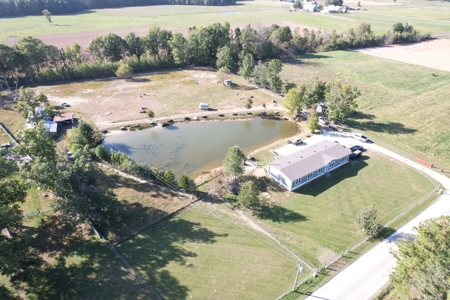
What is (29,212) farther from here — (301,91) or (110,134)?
(301,91)

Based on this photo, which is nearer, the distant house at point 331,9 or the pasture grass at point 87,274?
the pasture grass at point 87,274

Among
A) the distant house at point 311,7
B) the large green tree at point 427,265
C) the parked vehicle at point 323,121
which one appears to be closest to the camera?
the large green tree at point 427,265

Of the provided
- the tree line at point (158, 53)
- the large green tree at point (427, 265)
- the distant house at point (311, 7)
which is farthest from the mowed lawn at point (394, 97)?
the distant house at point (311, 7)

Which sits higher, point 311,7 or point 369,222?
point 311,7

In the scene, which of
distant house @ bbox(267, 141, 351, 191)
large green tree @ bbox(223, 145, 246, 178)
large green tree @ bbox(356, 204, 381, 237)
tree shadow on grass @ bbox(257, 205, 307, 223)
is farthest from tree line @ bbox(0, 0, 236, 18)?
large green tree @ bbox(356, 204, 381, 237)

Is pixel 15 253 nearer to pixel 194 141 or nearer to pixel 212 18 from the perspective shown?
pixel 194 141

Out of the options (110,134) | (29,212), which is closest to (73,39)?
(110,134)

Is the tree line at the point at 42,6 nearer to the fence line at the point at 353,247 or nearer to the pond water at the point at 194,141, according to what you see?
the pond water at the point at 194,141

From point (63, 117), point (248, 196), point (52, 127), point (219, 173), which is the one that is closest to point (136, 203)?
point (219, 173)
